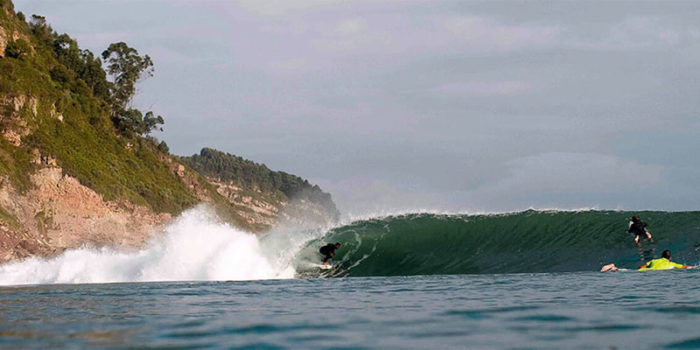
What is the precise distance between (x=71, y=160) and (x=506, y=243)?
4156 centimetres

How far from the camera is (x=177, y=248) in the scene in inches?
1032

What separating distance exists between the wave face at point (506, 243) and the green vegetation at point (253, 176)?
92.5 meters

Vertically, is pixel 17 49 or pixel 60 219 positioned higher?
pixel 17 49

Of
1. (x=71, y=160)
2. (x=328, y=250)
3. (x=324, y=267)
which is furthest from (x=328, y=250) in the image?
(x=71, y=160)

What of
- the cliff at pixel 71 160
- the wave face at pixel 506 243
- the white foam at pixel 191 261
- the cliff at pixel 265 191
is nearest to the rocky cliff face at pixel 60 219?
the cliff at pixel 71 160

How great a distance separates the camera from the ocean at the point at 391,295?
7.28 meters

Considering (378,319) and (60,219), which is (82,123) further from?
(378,319)

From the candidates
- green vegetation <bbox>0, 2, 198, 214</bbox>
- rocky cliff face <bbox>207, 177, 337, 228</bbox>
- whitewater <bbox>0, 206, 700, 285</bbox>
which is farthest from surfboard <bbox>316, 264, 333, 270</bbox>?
rocky cliff face <bbox>207, 177, 337, 228</bbox>

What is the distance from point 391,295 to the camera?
12.8m

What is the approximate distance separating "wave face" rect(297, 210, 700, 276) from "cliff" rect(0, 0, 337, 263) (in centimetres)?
2479

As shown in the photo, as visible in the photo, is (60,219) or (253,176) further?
(253,176)

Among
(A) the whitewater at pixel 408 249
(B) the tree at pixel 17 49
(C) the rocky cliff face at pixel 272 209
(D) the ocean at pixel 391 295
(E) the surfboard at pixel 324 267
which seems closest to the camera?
(D) the ocean at pixel 391 295

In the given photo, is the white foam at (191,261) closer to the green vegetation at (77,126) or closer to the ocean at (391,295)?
the ocean at (391,295)

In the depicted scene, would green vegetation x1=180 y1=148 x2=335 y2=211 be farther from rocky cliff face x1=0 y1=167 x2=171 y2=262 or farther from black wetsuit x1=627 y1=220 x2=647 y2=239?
black wetsuit x1=627 y1=220 x2=647 y2=239
